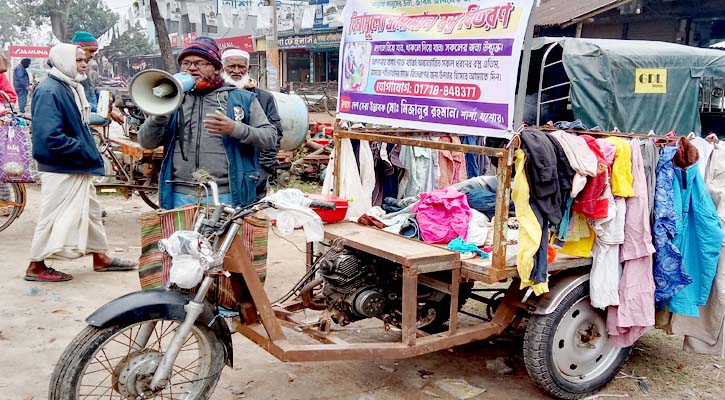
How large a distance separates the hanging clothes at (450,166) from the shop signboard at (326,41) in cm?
2246

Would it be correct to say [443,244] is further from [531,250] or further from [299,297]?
[299,297]

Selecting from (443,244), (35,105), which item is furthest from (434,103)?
(35,105)

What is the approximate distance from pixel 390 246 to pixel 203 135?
1.39 meters

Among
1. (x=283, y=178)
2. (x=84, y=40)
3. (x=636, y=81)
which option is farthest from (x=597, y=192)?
(x=636, y=81)

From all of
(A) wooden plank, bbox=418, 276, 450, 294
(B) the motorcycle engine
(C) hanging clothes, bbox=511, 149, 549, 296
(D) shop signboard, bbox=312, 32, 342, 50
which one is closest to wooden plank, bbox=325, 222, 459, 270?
(B) the motorcycle engine

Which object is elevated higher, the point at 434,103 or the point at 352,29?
the point at 352,29

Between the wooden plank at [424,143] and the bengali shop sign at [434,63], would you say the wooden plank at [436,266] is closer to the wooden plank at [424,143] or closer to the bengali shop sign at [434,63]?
the wooden plank at [424,143]

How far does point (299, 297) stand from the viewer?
3.74 metres

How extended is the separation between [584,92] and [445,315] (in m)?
8.37

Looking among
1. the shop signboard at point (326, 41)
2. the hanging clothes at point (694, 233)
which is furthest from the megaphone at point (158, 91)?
the shop signboard at point (326, 41)

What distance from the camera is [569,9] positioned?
15.4m

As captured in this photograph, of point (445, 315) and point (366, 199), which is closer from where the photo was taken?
point (445, 315)

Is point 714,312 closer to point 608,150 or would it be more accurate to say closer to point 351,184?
point 608,150

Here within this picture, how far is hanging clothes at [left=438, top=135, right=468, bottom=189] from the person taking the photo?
18.7ft
